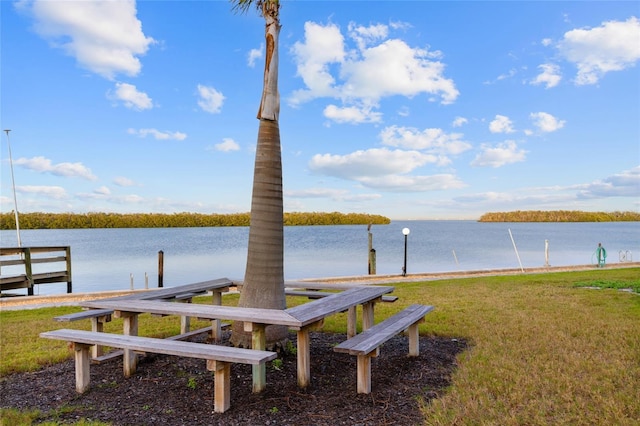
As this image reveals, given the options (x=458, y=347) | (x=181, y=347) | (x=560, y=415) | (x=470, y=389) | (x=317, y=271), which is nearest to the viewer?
(x=560, y=415)

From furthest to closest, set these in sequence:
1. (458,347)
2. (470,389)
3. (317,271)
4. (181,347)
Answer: (317,271)
(458,347)
(470,389)
(181,347)

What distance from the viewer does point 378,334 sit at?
4.30 m

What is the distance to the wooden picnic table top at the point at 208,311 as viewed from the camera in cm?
391

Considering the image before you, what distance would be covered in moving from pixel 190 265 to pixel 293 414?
1061 inches

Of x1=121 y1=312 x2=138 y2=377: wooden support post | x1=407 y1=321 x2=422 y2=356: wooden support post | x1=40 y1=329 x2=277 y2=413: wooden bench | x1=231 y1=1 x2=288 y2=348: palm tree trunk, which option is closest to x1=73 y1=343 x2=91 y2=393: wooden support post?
x1=40 y1=329 x2=277 y2=413: wooden bench

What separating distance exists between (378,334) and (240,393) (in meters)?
1.42

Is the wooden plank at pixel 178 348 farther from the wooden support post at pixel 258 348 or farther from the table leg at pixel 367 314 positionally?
the table leg at pixel 367 314

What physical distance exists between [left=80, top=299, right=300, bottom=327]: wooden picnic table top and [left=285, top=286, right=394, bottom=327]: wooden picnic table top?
0.13 meters

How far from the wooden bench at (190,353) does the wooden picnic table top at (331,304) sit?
0.50m

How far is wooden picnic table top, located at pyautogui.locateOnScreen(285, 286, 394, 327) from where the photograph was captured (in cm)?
400

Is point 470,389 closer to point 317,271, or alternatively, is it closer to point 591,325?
point 591,325

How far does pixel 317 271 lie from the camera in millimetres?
24703

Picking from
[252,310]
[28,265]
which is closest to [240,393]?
[252,310]

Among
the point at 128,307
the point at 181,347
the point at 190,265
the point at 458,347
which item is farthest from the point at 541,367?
the point at 190,265
